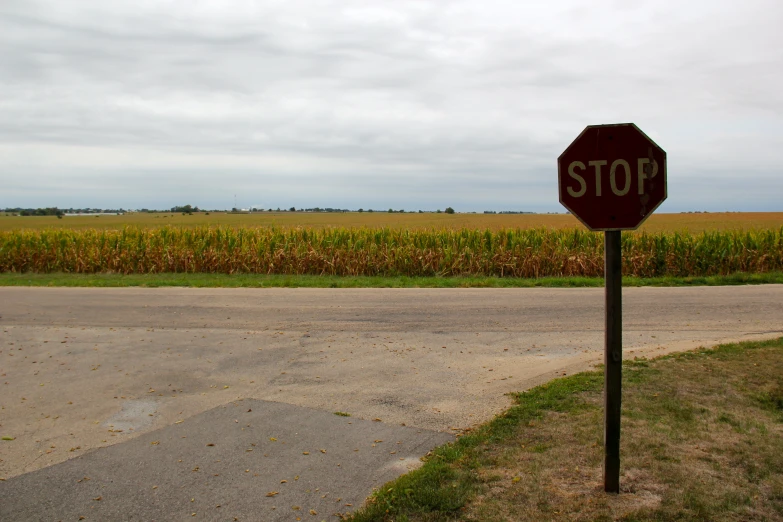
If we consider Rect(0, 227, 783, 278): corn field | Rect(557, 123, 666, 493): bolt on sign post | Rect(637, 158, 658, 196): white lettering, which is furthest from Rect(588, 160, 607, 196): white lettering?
Rect(0, 227, 783, 278): corn field

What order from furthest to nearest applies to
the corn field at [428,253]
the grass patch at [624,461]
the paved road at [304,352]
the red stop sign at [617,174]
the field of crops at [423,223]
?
the field of crops at [423,223]
the corn field at [428,253]
the paved road at [304,352]
the red stop sign at [617,174]
the grass patch at [624,461]

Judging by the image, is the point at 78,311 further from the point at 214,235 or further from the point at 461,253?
the point at 461,253

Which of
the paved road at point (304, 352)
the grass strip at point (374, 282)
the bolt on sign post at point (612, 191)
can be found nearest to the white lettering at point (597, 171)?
the bolt on sign post at point (612, 191)

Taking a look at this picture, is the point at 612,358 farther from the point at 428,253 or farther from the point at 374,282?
the point at 428,253

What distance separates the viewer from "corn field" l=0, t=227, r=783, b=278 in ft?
66.7

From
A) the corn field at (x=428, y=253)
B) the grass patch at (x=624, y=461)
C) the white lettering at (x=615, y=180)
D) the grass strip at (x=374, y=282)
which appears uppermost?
the white lettering at (x=615, y=180)

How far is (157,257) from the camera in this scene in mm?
22344

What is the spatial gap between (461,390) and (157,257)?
59.1 feet

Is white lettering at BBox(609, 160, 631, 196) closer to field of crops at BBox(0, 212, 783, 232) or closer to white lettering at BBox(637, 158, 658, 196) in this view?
white lettering at BBox(637, 158, 658, 196)

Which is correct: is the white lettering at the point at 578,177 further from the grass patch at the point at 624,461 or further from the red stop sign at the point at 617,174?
the grass patch at the point at 624,461

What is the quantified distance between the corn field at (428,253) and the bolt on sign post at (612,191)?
52.5 ft

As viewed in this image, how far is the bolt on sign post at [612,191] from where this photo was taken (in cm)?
412

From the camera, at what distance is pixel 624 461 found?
4.67 meters

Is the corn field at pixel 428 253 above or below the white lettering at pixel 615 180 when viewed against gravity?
below
